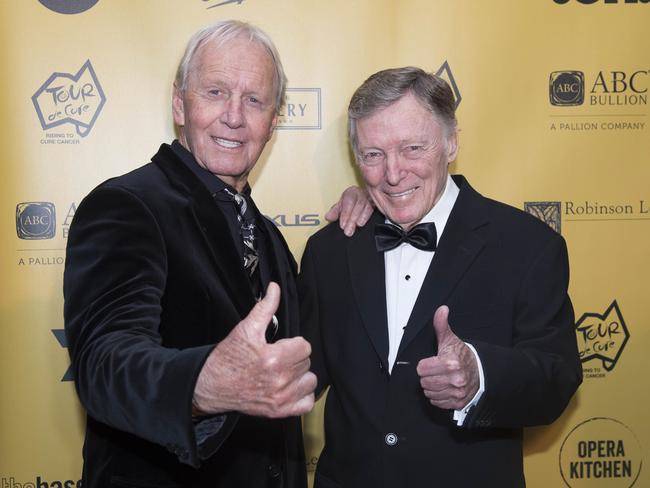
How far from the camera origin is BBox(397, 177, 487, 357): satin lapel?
1.92 meters

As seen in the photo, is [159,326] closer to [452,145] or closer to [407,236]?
[407,236]

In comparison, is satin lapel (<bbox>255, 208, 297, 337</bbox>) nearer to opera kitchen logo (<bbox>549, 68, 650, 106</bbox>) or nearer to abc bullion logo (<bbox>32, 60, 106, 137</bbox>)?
abc bullion logo (<bbox>32, 60, 106, 137</bbox>)

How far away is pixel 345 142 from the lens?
2.85 meters

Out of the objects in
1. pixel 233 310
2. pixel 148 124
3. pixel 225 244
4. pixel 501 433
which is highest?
pixel 148 124

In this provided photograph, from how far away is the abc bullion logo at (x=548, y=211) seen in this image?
2836 mm

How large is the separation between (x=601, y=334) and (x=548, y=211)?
1.78 feet

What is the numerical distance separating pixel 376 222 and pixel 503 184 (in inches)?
32.8

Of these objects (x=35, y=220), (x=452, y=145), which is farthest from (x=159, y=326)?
(x=35, y=220)

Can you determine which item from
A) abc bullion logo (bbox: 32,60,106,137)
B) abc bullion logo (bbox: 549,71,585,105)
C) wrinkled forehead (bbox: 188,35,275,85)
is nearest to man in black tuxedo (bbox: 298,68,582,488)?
wrinkled forehead (bbox: 188,35,275,85)

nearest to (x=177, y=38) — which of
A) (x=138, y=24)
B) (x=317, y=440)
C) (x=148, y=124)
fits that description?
(x=138, y=24)

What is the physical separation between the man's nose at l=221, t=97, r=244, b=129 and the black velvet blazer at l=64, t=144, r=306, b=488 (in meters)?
0.18

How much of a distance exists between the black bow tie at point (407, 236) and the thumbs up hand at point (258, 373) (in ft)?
2.98

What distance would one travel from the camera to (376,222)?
2232mm

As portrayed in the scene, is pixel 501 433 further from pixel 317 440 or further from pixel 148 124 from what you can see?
pixel 148 124
